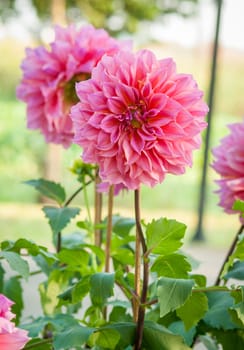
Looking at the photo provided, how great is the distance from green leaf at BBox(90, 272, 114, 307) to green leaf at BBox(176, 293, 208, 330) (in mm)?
56

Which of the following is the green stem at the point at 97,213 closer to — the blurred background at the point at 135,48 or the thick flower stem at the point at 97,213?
the thick flower stem at the point at 97,213

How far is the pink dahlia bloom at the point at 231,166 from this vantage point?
611 millimetres

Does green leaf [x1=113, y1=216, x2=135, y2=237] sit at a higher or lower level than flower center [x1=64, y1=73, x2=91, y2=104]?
lower

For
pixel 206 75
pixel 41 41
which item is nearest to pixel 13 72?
pixel 41 41

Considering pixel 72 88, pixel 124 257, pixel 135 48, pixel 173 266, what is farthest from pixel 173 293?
pixel 135 48

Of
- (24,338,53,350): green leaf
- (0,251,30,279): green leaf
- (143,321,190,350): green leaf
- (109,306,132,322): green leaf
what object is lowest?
(24,338,53,350): green leaf

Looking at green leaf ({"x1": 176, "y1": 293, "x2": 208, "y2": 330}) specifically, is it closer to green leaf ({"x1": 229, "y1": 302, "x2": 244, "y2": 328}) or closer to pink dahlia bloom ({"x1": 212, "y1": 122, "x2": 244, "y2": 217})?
green leaf ({"x1": 229, "y1": 302, "x2": 244, "y2": 328})

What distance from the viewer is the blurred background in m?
4.00

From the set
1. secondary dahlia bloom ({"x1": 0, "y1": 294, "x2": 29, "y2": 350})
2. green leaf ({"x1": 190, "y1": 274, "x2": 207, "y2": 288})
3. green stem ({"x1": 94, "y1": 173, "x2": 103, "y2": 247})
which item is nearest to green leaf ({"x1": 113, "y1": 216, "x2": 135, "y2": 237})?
green stem ({"x1": 94, "y1": 173, "x2": 103, "y2": 247})

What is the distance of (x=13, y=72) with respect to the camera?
14.1 ft

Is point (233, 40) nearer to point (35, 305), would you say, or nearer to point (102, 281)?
point (35, 305)

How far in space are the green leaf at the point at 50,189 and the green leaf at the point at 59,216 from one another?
1.0 inches

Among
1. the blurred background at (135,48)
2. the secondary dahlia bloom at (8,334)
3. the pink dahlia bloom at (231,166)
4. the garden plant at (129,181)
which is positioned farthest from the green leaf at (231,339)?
the blurred background at (135,48)

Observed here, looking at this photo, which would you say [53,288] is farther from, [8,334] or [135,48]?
[135,48]
